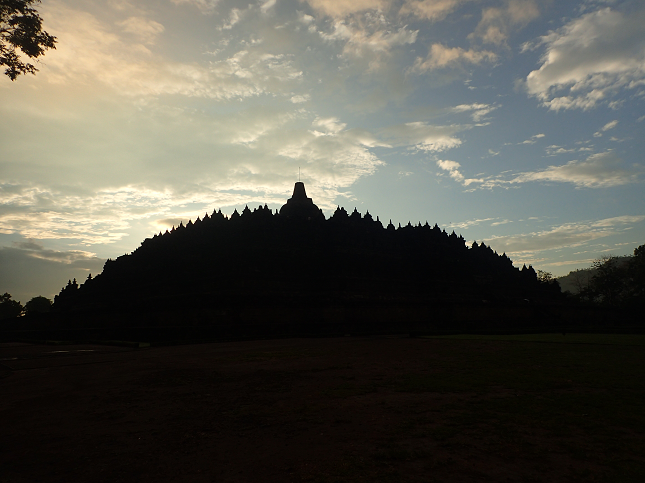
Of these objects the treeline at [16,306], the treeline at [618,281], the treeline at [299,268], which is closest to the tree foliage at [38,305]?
the treeline at [16,306]

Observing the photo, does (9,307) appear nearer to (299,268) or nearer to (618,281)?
(299,268)

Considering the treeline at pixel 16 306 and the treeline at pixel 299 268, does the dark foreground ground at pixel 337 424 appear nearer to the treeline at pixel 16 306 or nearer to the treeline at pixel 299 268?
the treeline at pixel 299 268

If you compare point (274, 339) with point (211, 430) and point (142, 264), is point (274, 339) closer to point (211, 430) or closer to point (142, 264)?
point (211, 430)

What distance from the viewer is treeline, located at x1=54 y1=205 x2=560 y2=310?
122ft

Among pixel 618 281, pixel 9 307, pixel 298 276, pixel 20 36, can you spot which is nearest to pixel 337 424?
pixel 20 36

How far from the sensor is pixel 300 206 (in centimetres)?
5331

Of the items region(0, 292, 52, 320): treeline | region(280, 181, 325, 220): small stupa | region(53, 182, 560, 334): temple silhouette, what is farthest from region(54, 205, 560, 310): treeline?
region(0, 292, 52, 320): treeline

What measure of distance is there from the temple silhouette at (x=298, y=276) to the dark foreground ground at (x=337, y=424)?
21.4 meters

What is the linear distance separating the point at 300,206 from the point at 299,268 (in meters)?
14.6

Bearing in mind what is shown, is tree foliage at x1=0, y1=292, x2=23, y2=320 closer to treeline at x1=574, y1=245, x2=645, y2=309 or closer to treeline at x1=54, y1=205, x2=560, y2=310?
treeline at x1=54, y1=205, x2=560, y2=310

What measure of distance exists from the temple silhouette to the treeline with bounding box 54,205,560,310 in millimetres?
138

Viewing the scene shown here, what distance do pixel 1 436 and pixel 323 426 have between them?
20.0 feet

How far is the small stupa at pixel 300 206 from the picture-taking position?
5282 centimetres

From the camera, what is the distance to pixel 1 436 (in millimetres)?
7422
